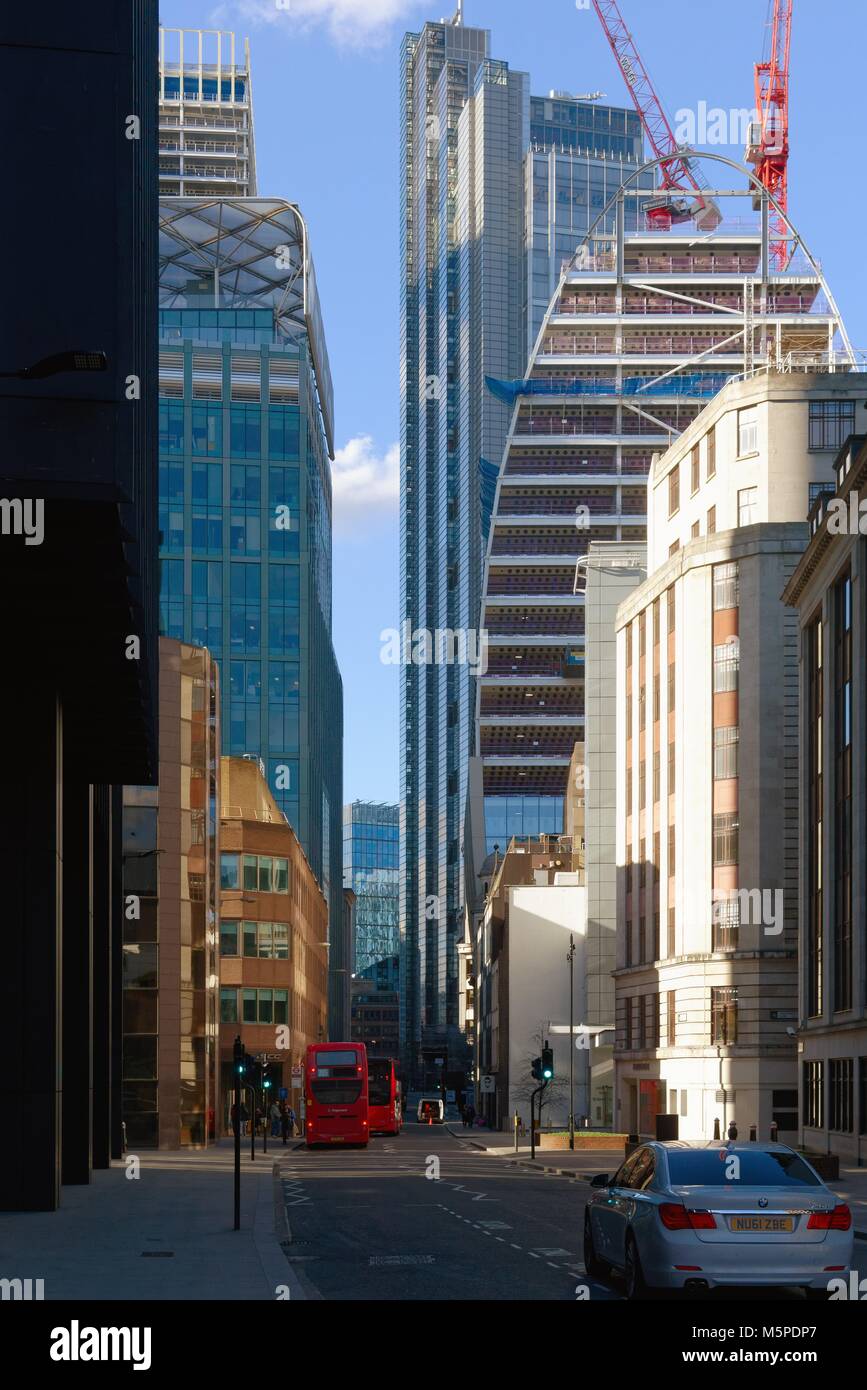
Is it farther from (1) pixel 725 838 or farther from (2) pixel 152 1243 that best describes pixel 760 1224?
(1) pixel 725 838

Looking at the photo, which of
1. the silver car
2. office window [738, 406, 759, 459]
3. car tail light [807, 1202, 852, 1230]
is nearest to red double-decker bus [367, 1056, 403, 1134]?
office window [738, 406, 759, 459]

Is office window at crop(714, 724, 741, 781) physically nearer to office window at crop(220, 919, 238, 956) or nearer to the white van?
office window at crop(220, 919, 238, 956)

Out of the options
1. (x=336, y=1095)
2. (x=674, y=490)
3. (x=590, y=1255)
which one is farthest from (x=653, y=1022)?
(x=590, y=1255)

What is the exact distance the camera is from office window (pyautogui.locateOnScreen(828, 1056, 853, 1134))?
54688mm

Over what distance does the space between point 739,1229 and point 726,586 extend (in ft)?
195

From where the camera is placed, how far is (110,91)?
23984mm

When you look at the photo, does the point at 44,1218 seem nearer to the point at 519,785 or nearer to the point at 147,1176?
the point at 147,1176

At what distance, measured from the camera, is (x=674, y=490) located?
3600 inches

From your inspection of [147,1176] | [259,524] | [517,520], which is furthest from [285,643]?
[147,1176]

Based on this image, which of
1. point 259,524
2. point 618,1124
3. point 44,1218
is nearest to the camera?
point 44,1218

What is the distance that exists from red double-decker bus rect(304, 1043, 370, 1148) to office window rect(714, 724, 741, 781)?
1667 centimetres
